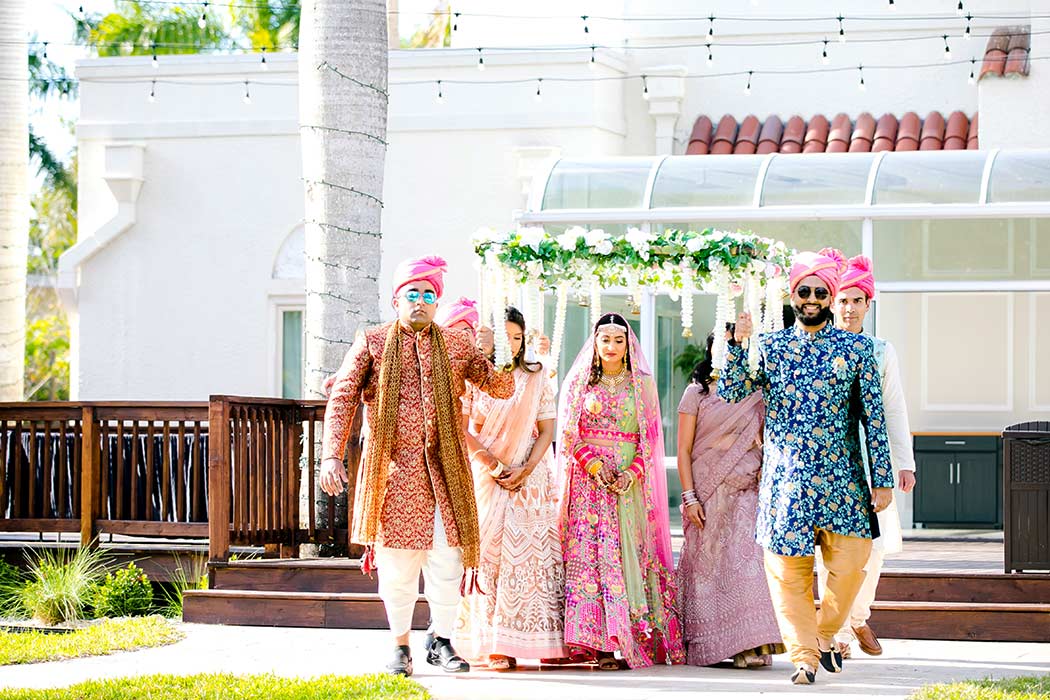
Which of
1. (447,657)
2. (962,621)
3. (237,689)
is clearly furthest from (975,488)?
(237,689)

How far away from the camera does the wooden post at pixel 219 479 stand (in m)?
10.2

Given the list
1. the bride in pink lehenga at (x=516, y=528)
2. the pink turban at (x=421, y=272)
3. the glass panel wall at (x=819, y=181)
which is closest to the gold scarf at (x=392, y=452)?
the pink turban at (x=421, y=272)

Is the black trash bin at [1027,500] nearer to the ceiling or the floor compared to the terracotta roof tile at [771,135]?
nearer to the floor

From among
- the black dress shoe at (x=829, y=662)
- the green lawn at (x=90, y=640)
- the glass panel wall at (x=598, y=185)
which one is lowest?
the green lawn at (x=90, y=640)

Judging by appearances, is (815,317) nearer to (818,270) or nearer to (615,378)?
(818,270)

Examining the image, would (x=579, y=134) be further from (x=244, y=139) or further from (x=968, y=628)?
(x=968, y=628)

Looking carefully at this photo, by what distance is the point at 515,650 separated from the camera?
8.00 meters

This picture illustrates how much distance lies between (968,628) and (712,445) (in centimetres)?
201

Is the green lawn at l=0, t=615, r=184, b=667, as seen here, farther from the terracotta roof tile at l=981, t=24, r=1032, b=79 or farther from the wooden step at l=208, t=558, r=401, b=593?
the terracotta roof tile at l=981, t=24, r=1032, b=79

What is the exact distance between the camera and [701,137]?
18.0 meters

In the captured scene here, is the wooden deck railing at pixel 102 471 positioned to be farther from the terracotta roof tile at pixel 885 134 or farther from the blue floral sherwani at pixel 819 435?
the terracotta roof tile at pixel 885 134

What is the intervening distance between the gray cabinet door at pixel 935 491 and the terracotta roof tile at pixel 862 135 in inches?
131

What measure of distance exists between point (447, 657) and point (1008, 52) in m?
11.8

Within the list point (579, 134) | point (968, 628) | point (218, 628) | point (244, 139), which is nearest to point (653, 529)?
point (968, 628)
